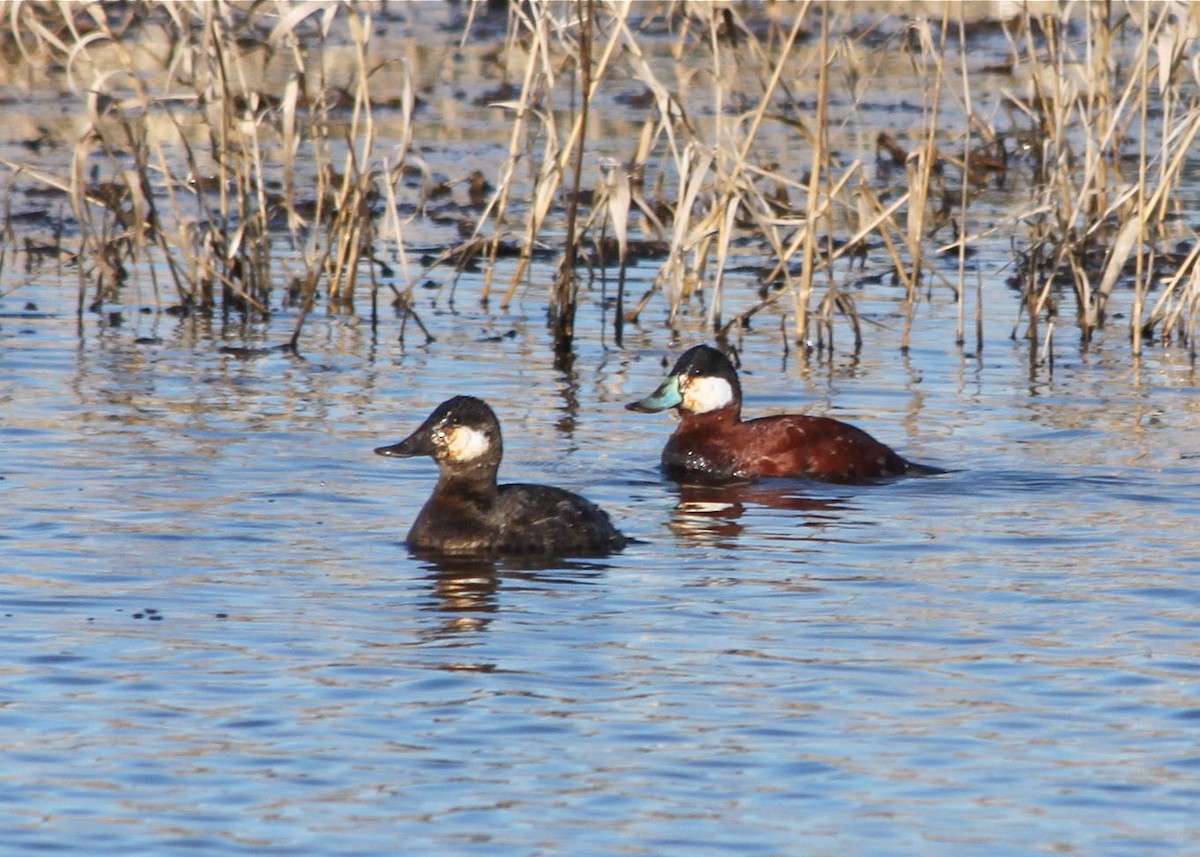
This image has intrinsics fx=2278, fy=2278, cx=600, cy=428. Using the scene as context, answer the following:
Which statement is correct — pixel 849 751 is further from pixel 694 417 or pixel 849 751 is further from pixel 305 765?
pixel 694 417

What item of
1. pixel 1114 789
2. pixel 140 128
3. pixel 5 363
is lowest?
pixel 1114 789

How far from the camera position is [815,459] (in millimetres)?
9555

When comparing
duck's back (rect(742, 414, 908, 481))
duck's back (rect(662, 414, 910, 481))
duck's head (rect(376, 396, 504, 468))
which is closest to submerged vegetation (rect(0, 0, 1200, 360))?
duck's back (rect(662, 414, 910, 481))

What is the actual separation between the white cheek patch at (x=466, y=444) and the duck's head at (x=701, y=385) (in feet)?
6.54

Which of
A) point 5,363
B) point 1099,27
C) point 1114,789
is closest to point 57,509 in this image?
point 5,363

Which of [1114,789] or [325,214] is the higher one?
[325,214]

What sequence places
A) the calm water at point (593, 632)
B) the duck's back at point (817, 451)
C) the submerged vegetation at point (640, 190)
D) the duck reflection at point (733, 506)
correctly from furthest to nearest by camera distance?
the submerged vegetation at point (640, 190)
the duck's back at point (817, 451)
the duck reflection at point (733, 506)
the calm water at point (593, 632)

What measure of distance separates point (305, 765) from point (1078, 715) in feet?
6.64

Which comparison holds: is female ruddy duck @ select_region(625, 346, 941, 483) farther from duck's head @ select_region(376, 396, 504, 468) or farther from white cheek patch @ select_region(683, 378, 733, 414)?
duck's head @ select_region(376, 396, 504, 468)

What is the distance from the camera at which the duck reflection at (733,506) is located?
857cm

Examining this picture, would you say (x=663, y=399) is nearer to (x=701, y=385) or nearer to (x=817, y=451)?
(x=701, y=385)

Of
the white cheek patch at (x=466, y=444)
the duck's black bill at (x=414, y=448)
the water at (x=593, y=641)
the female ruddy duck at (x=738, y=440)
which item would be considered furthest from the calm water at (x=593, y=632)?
the white cheek patch at (x=466, y=444)

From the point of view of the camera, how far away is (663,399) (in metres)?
10.2

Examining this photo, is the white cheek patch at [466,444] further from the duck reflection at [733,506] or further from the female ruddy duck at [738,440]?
the female ruddy duck at [738,440]
